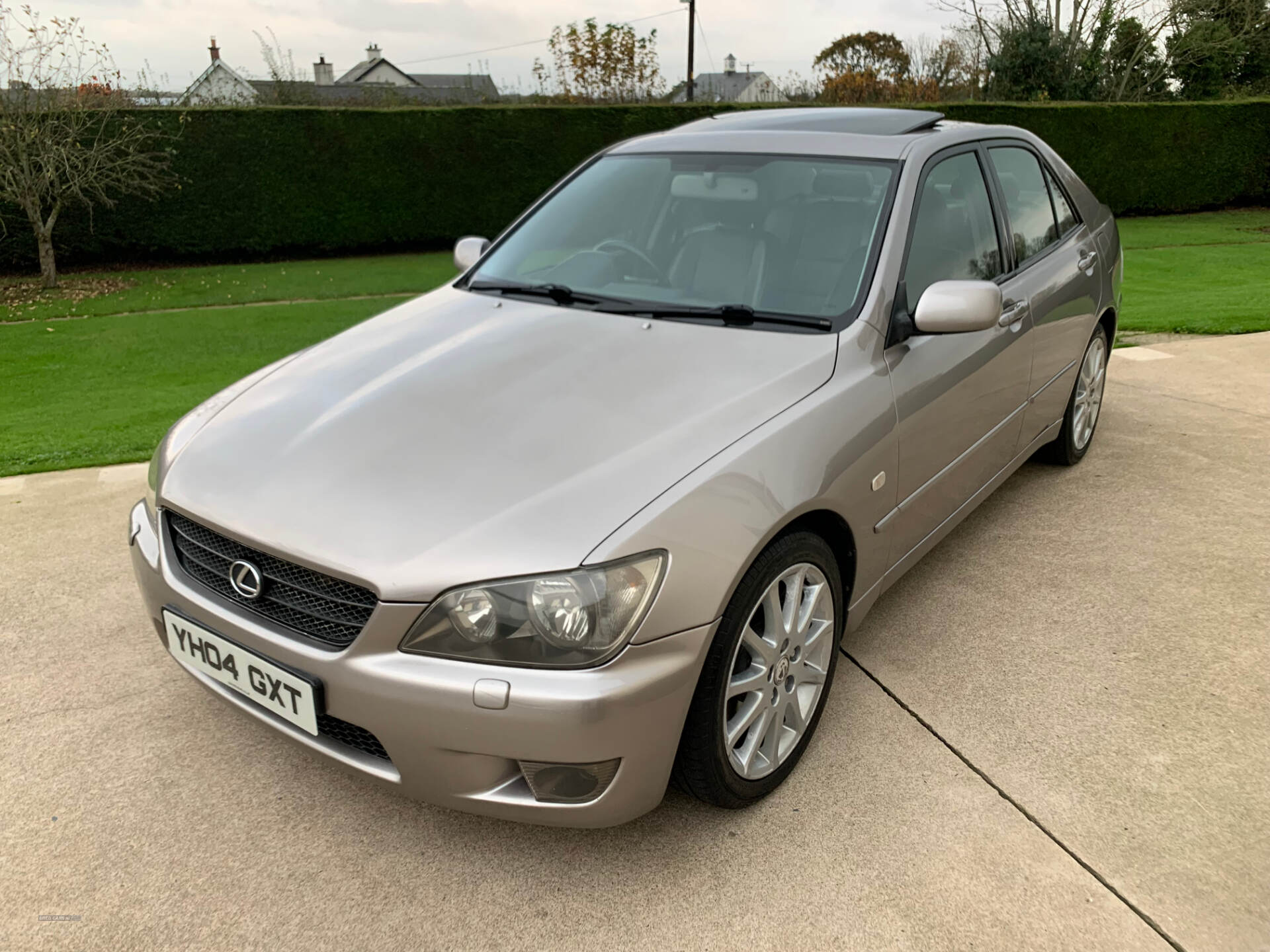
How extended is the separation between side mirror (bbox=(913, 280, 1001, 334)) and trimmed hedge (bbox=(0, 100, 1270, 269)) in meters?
14.8

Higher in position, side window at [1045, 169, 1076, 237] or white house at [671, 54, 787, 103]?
white house at [671, 54, 787, 103]

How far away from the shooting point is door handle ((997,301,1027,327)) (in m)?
3.33

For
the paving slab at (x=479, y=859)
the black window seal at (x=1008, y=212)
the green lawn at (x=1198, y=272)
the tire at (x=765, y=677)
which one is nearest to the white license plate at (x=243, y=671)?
the paving slab at (x=479, y=859)

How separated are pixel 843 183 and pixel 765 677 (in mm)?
1639

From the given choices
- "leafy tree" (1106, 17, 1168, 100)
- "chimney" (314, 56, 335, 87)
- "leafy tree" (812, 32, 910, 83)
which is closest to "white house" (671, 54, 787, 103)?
"leafy tree" (812, 32, 910, 83)

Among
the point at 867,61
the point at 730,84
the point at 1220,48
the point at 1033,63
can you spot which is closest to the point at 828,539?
the point at 1033,63

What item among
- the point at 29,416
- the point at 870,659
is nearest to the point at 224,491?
the point at 870,659

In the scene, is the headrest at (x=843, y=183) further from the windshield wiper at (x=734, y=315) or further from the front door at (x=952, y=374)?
the windshield wiper at (x=734, y=315)

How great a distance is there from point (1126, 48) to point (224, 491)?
2754 cm

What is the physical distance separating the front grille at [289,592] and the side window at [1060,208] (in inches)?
136

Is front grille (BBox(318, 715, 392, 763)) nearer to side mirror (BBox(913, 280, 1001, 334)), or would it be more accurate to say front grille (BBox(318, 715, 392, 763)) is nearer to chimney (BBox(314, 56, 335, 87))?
side mirror (BBox(913, 280, 1001, 334))

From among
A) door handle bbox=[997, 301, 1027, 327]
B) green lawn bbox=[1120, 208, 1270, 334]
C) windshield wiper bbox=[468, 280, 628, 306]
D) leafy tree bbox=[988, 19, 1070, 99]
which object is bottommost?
green lawn bbox=[1120, 208, 1270, 334]

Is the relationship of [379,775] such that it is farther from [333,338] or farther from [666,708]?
[333,338]

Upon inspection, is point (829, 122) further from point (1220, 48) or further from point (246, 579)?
point (1220, 48)
